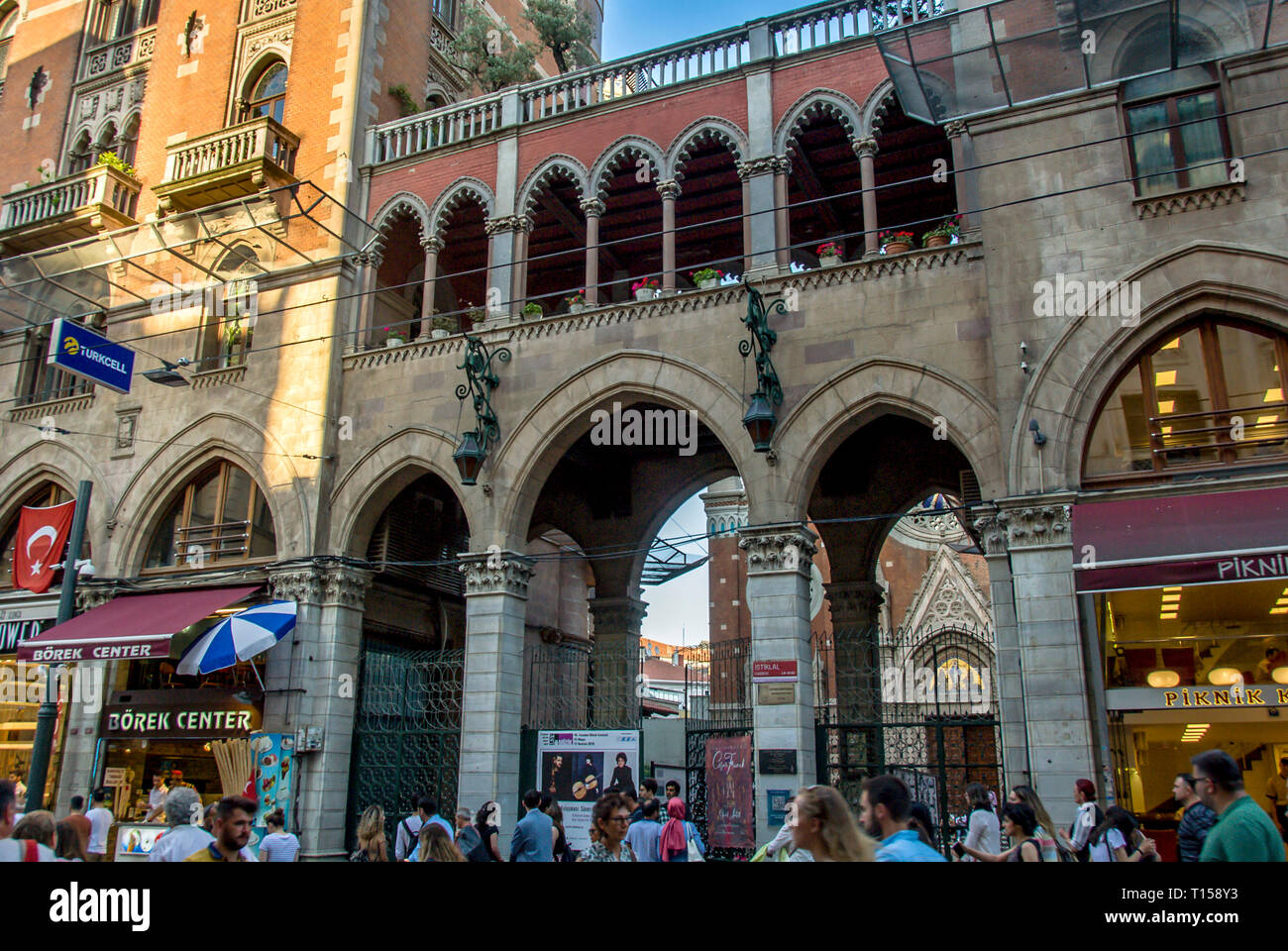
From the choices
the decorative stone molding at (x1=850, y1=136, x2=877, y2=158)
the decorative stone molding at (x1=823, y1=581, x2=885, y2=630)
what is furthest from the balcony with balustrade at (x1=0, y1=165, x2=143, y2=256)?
the decorative stone molding at (x1=823, y1=581, x2=885, y2=630)

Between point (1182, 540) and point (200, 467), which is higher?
point (200, 467)

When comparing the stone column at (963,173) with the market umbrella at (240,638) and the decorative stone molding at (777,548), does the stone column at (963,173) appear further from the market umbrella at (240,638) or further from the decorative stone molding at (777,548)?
the market umbrella at (240,638)

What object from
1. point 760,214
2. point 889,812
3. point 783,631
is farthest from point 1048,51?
point 889,812

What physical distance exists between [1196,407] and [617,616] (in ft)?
42.8

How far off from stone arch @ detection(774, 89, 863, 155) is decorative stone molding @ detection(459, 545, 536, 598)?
8368 millimetres

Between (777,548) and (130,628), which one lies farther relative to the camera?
(130,628)

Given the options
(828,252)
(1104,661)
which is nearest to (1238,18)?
(828,252)

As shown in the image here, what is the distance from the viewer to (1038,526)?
1288 centimetres

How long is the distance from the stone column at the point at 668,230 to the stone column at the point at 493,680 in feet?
18.1

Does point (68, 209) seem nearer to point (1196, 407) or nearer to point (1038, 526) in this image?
point (1038, 526)

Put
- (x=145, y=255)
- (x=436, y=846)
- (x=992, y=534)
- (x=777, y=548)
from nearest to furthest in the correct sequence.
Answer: (x=436, y=846)
(x=992, y=534)
(x=777, y=548)
(x=145, y=255)

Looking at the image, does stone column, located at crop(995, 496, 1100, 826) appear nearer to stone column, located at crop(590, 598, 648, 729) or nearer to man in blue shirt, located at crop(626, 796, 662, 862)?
man in blue shirt, located at crop(626, 796, 662, 862)

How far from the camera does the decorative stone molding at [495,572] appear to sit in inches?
655
